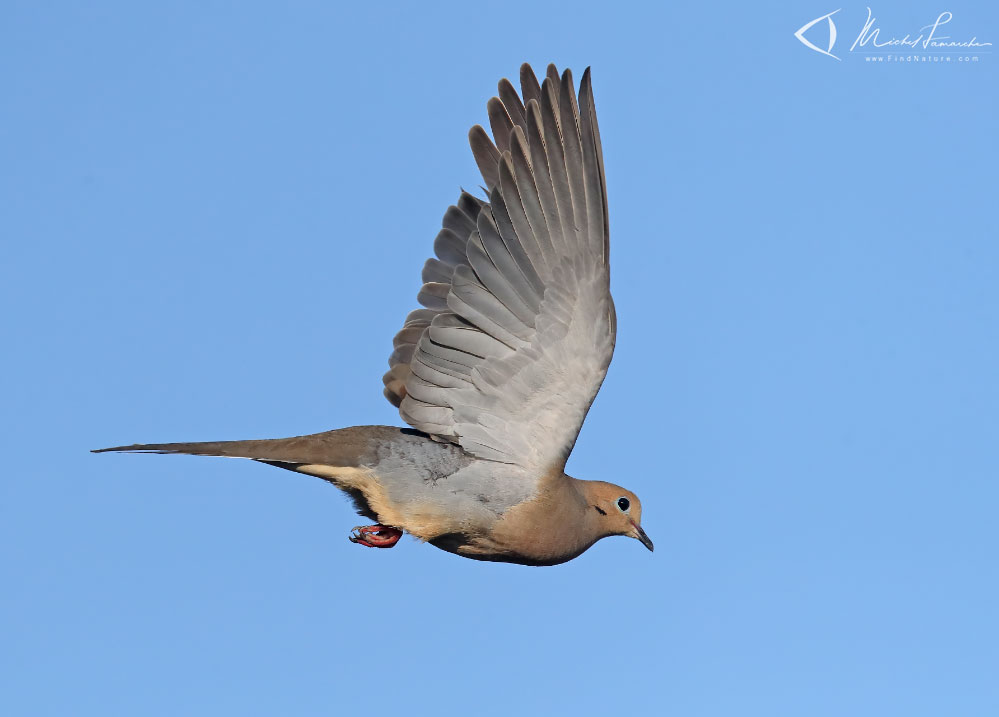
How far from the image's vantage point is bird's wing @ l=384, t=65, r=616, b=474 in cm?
741

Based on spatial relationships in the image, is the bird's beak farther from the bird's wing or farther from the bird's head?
the bird's wing

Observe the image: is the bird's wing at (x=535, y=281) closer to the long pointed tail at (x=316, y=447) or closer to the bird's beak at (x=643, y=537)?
the long pointed tail at (x=316, y=447)

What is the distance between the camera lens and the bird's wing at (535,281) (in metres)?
7.41

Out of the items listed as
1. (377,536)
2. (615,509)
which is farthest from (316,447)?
(615,509)

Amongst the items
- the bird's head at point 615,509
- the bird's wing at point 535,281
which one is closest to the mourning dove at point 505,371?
the bird's wing at point 535,281

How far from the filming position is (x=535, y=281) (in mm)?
7402

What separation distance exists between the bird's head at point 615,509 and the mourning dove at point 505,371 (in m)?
0.40

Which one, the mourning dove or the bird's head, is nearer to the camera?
the mourning dove

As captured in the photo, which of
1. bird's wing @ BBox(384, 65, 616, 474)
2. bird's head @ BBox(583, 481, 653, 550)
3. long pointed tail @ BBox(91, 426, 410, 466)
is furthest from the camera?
bird's head @ BBox(583, 481, 653, 550)

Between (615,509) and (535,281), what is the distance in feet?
7.57

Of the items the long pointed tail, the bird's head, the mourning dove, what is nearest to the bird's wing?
the mourning dove

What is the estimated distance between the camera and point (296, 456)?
784cm

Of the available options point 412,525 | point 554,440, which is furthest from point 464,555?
point 554,440

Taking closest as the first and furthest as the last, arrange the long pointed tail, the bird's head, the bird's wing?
1. the bird's wing
2. the long pointed tail
3. the bird's head
